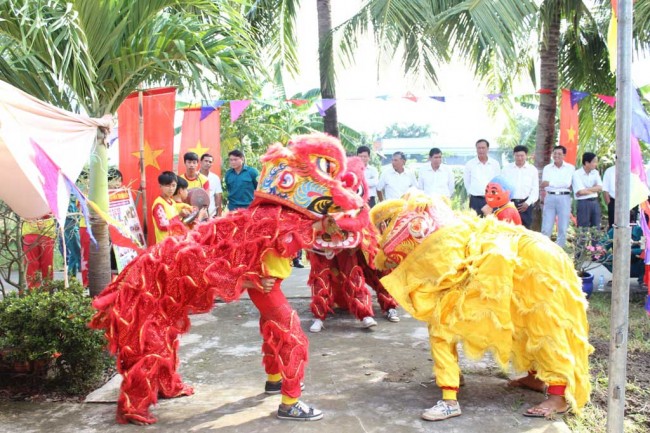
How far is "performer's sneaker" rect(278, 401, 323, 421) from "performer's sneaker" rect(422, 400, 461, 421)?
65 centimetres

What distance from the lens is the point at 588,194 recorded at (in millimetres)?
8578

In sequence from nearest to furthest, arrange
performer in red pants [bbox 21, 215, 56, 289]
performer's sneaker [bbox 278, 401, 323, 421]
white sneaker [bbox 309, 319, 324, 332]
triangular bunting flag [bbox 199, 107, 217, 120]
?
performer's sneaker [bbox 278, 401, 323, 421] → performer in red pants [bbox 21, 215, 56, 289] → white sneaker [bbox 309, 319, 324, 332] → triangular bunting flag [bbox 199, 107, 217, 120]

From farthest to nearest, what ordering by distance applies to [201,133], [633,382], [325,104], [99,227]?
[201,133] < [325,104] < [99,227] < [633,382]

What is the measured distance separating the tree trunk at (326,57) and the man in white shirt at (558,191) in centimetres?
324

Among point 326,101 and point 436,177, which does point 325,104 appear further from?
point 436,177

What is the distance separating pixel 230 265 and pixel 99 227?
7.27 ft

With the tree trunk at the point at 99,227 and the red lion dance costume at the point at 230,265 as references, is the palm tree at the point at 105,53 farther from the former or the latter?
the red lion dance costume at the point at 230,265

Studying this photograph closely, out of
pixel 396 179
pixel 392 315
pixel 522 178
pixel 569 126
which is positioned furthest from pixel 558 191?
pixel 392 315

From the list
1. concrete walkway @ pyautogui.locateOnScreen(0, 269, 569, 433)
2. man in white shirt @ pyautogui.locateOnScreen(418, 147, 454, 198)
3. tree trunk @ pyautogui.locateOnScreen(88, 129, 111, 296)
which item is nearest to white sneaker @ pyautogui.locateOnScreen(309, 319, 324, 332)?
concrete walkway @ pyautogui.locateOnScreen(0, 269, 569, 433)

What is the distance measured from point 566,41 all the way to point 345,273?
712 centimetres

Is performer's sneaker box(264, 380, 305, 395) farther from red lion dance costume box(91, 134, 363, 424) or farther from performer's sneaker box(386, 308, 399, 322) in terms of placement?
performer's sneaker box(386, 308, 399, 322)

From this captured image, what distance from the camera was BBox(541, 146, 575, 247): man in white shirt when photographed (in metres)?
8.59

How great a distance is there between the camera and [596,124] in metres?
11.4

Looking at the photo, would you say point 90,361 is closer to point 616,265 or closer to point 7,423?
point 7,423
